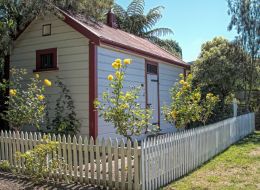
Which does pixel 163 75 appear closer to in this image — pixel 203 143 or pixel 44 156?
pixel 203 143

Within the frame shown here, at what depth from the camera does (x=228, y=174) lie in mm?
7930

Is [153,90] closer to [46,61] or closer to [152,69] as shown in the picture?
[152,69]

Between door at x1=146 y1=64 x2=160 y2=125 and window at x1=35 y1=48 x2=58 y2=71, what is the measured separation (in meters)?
3.86

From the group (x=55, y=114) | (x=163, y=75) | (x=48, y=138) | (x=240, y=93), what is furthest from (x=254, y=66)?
(x=48, y=138)

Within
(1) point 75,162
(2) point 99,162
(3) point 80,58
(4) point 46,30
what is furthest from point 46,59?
(2) point 99,162

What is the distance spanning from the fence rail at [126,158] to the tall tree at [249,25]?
9310 mm

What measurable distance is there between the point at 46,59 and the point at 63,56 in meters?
0.88

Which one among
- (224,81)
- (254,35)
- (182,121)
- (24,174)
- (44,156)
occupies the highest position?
(254,35)

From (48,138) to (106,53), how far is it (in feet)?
14.0

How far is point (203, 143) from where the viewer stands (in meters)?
9.39

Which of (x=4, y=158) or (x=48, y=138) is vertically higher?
(x=48, y=138)

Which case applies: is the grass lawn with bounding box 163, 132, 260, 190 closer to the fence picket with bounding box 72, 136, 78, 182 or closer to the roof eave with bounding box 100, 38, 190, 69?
the fence picket with bounding box 72, 136, 78, 182

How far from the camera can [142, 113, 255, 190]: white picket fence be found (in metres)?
6.60

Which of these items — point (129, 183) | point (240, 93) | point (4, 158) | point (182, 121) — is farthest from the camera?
point (240, 93)
